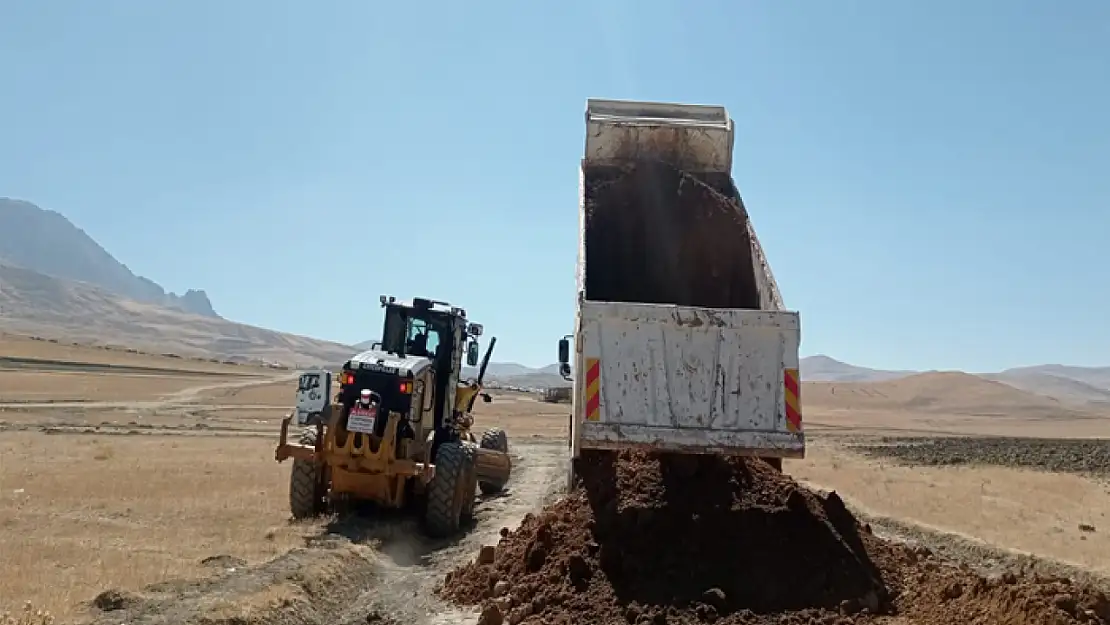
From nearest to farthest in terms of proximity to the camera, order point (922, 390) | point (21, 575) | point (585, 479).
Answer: point (21, 575) → point (585, 479) → point (922, 390)

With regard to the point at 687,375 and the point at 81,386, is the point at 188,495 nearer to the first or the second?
the point at 687,375

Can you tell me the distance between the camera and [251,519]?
13195mm

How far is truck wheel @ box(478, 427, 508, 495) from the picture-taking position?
17.5m

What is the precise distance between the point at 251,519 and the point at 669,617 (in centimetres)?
798

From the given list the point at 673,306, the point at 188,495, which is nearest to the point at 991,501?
the point at 673,306

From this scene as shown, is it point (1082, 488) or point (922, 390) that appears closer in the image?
point (1082, 488)

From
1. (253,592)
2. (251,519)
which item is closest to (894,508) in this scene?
(251,519)

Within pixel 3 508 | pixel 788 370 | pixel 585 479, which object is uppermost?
pixel 788 370

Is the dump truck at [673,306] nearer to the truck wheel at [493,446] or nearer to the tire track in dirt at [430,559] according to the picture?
the tire track in dirt at [430,559]

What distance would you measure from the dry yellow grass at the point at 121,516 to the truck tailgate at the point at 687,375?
14.3 ft

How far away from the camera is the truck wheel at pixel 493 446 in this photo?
1755 cm

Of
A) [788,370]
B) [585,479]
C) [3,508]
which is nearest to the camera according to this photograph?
[788,370]

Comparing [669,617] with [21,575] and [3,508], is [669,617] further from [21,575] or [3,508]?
[3,508]

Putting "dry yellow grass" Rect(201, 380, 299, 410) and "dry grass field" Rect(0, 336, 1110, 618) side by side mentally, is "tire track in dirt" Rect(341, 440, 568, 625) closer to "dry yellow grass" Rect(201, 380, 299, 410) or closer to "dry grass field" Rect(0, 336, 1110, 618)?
"dry grass field" Rect(0, 336, 1110, 618)
